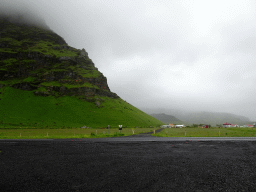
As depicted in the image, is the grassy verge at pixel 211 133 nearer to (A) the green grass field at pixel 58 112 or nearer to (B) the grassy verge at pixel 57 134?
(B) the grassy verge at pixel 57 134

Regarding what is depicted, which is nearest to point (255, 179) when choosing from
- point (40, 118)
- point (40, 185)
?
point (40, 185)

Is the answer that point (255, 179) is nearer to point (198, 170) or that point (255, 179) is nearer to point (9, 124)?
point (198, 170)

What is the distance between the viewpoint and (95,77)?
610 feet

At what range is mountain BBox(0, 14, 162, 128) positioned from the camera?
12244cm

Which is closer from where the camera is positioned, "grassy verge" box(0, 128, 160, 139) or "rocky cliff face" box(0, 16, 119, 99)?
"grassy verge" box(0, 128, 160, 139)

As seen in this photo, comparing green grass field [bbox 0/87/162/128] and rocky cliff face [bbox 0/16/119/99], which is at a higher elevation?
rocky cliff face [bbox 0/16/119/99]

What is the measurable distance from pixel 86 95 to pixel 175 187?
160 meters

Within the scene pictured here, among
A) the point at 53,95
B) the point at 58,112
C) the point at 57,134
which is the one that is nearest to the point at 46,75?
the point at 53,95

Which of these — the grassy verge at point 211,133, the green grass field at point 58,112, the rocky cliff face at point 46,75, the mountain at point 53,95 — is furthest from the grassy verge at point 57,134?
the rocky cliff face at point 46,75

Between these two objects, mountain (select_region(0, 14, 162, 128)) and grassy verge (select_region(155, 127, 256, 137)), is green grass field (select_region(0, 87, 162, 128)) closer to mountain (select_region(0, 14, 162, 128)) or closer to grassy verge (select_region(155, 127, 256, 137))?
A: mountain (select_region(0, 14, 162, 128))

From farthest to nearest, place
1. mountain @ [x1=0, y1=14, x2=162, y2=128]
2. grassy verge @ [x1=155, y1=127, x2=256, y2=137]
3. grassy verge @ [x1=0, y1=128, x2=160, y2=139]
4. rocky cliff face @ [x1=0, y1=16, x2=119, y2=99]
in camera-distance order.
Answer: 1. rocky cliff face @ [x1=0, y1=16, x2=119, y2=99]
2. mountain @ [x1=0, y1=14, x2=162, y2=128]
3. grassy verge @ [x1=155, y1=127, x2=256, y2=137]
4. grassy verge @ [x1=0, y1=128, x2=160, y2=139]

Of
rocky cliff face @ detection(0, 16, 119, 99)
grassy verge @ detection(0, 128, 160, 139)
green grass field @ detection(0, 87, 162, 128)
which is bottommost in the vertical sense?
grassy verge @ detection(0, 128, 160, 139)

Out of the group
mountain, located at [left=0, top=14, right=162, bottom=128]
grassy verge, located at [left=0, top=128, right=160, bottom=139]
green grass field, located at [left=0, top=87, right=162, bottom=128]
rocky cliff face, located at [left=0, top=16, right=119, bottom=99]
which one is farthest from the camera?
rocky cliff face, located at [left=0, top=16, right=119, bottom=99]

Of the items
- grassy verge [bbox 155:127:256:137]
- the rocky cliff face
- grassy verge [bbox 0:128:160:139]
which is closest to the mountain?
the rocky cliff face
